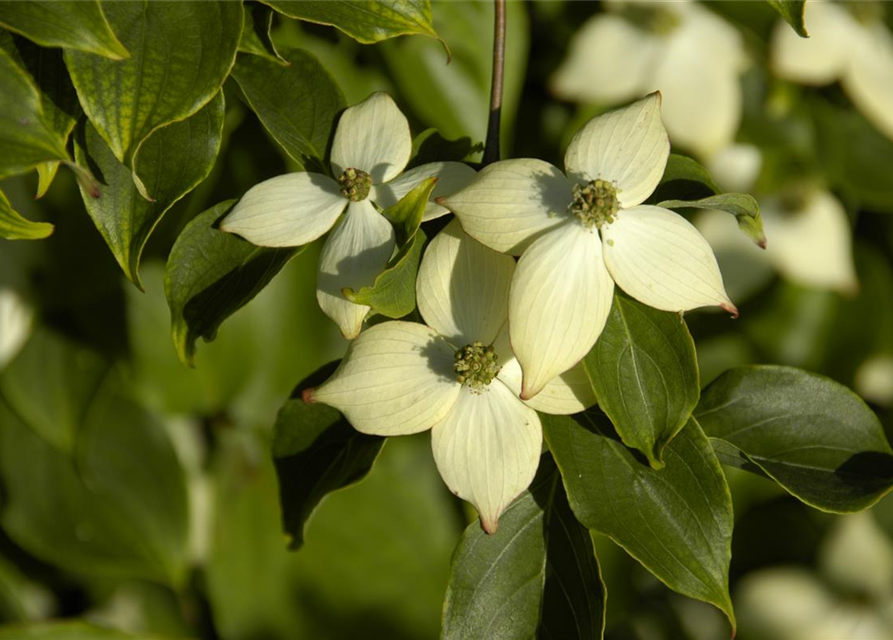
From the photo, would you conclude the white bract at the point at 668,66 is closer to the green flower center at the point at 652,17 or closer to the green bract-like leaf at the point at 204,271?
the green flower center at the point at 652,17

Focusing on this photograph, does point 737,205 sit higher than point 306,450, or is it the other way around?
point 737,205

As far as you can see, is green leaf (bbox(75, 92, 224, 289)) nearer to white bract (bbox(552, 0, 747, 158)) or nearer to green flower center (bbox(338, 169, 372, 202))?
green flower center (bbox(338, 169, 372, 202))

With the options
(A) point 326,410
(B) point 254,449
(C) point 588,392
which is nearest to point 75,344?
(B) point 254,449

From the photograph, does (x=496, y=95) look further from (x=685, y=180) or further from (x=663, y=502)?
(x=663, y=502)

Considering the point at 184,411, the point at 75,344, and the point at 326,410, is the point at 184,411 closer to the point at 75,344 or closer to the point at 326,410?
the point at 75,344

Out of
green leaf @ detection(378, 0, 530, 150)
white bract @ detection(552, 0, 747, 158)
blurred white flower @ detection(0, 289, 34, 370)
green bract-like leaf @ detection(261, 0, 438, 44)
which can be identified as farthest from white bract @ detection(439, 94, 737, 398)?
blurred white flower @ detection(0, 289, 34, 370)

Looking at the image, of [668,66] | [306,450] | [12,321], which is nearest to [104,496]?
[12,321]
